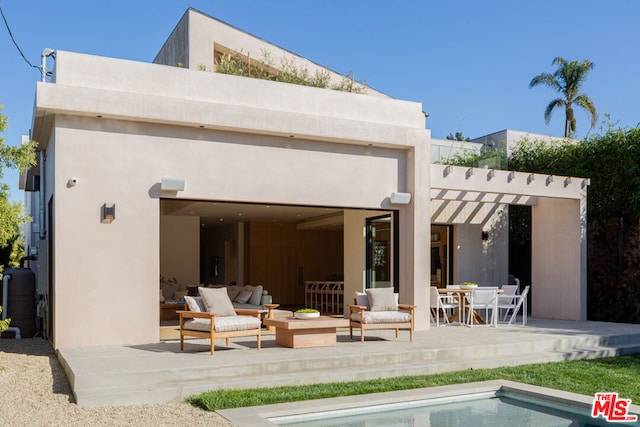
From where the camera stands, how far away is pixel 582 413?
6.16m

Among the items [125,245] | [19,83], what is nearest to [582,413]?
[125,245]

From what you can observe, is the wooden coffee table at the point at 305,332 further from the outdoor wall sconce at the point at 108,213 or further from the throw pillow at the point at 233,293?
the throw pillow at the point at 233,293

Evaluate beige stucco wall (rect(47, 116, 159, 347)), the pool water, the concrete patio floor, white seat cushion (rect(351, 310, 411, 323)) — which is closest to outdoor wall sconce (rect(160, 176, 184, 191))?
beige stucco wall (rect(47, 116, 159, 347))

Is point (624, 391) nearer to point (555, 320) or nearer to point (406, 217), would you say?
point (406, 217)

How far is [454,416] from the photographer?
6.13 m

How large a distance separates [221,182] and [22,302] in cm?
446

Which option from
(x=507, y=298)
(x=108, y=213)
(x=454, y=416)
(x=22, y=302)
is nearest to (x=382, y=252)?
(x=507, y=298)

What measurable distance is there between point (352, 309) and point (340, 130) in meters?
3.08

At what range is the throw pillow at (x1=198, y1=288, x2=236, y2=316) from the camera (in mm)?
8664

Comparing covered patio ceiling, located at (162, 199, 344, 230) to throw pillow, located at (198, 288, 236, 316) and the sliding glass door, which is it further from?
throw pillow, located at (198, 288, 236, 316)

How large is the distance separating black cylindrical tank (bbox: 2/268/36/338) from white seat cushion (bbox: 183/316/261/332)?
13.6 feet

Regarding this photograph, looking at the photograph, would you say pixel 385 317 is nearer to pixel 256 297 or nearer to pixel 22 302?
pixel 256 297

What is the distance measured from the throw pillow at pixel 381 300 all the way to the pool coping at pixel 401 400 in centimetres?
267

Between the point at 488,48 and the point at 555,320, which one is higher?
the point at 488,48
